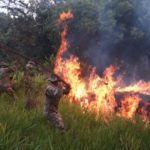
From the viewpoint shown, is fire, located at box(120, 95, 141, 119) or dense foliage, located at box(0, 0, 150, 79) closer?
fire, located at box(120, 95, 141, 119)

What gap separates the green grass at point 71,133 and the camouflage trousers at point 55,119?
0.11 metres

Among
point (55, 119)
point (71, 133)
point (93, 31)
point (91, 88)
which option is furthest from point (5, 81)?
point (93, 31)

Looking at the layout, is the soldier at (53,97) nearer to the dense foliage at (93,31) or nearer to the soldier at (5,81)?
the soldier at (5,81)

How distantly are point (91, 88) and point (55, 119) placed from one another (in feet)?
21.0

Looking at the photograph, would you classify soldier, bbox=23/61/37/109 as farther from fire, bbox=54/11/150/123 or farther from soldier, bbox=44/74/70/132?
soldier, bbox=44/74/70/132

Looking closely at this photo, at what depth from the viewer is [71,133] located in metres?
8.11

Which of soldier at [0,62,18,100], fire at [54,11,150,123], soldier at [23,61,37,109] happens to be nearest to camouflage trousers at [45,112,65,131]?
soldier at [23,61,37,109]

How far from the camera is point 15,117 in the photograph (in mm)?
8352

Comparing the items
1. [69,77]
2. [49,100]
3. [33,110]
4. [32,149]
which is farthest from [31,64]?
[32,149]

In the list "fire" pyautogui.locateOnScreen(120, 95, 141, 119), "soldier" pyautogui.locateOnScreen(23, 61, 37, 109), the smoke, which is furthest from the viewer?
the smoke

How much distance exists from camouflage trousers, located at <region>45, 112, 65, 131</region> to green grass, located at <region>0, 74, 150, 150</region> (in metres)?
0.11

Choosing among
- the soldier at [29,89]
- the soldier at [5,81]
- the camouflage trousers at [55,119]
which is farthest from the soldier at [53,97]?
the soldier at [5,81]

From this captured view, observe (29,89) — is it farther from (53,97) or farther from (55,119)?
(55,119)

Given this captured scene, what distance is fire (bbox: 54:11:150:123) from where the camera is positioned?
38.0ft
